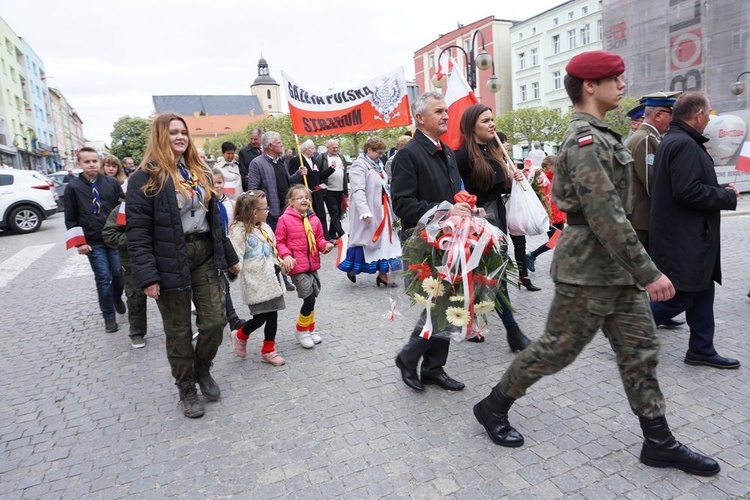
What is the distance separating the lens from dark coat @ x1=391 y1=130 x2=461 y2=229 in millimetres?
3453

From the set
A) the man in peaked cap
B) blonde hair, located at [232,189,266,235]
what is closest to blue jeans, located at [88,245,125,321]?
blonde hair, located at [232,189,266,235]

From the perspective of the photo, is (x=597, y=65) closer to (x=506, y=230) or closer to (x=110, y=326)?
(x=506, y=230)

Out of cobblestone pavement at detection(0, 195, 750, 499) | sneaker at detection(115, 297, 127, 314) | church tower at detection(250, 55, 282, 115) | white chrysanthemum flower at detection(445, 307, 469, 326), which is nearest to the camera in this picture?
cobblestone pavement at detection(0, 195, 750, 499)

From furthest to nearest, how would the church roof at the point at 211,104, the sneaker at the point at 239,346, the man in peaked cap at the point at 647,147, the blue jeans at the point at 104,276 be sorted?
the church roof at the point at 211,104, the blue jeans at the point at 104,276, the sneaker at the point at 239,346, the man in peaked cap at the point at 647,147

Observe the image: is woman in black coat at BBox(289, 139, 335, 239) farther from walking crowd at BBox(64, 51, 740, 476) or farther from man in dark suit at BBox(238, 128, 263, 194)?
walking crowd at BBox(64, 51, 740, 476)

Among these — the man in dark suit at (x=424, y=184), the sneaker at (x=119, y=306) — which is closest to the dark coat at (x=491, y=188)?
the man in dark suit at (x=424, y=184)

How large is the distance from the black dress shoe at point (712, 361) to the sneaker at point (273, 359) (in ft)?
10.3

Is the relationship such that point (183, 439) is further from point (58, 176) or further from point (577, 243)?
point (58, 176)

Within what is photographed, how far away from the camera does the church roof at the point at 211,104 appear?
114m

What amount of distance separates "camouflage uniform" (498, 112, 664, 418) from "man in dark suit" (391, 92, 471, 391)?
3.01 ft

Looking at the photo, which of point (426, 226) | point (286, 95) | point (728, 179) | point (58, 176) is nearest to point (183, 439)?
point (426, 226)

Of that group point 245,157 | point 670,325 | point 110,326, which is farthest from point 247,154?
point 670,325

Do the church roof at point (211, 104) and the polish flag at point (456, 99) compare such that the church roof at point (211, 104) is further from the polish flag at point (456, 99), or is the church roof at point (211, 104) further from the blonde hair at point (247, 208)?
the blonde hair at point (247, 208)

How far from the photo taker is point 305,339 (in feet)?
15.6
